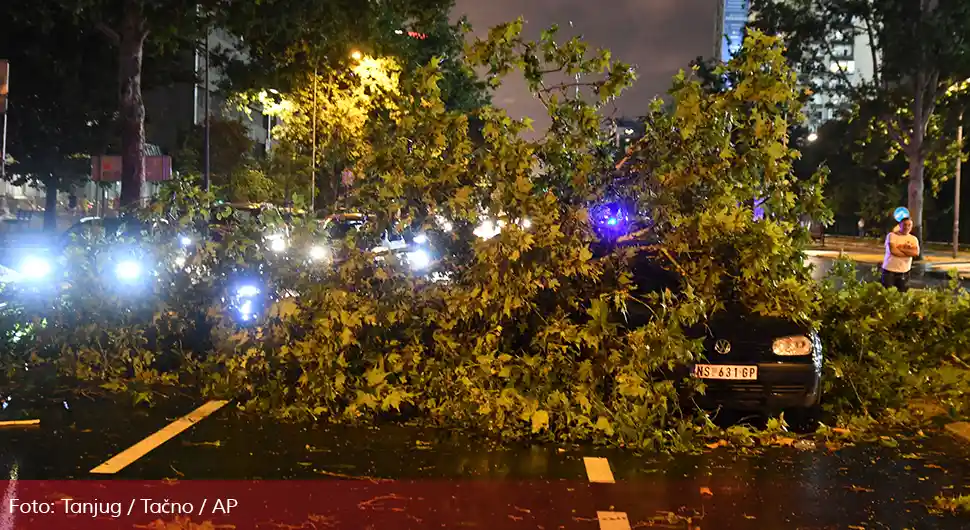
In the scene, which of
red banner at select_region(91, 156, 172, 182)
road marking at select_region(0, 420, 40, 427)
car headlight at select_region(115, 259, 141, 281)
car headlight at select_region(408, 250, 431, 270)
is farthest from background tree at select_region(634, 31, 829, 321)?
red banner at select_region(91, 156, 172, 182)

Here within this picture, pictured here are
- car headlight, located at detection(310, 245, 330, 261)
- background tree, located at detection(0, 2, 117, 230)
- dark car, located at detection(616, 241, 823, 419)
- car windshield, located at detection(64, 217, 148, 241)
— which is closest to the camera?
dark car, located at detection(616, 241, 823, 419)

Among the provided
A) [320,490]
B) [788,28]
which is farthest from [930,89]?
[320,490]

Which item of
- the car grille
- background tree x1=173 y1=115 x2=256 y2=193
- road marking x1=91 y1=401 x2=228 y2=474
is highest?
background tree x1=173 y1=115 x2=256 y2=193

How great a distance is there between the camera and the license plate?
256 inches

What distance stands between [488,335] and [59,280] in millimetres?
4729

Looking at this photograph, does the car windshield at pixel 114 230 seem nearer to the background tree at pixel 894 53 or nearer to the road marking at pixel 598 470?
the road marking at pixel 598 470

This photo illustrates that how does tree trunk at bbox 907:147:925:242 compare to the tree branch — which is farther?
tree trunk at bbox 907:147:925:242

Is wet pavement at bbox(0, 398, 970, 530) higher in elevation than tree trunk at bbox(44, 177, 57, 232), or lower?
lower

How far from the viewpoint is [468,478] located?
17.7 ft

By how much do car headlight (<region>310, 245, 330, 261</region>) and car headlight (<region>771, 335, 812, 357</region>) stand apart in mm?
4071

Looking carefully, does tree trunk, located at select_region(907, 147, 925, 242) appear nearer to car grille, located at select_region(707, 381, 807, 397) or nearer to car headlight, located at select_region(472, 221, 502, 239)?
car grille, located at select_region(707, 381, 807, 397)

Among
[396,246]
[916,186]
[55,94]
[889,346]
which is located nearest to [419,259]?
[396,246]

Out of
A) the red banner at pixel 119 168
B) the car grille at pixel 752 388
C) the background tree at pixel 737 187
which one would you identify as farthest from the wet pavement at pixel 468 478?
the red banner at pixel 119 168

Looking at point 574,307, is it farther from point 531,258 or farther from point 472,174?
point 472,174
